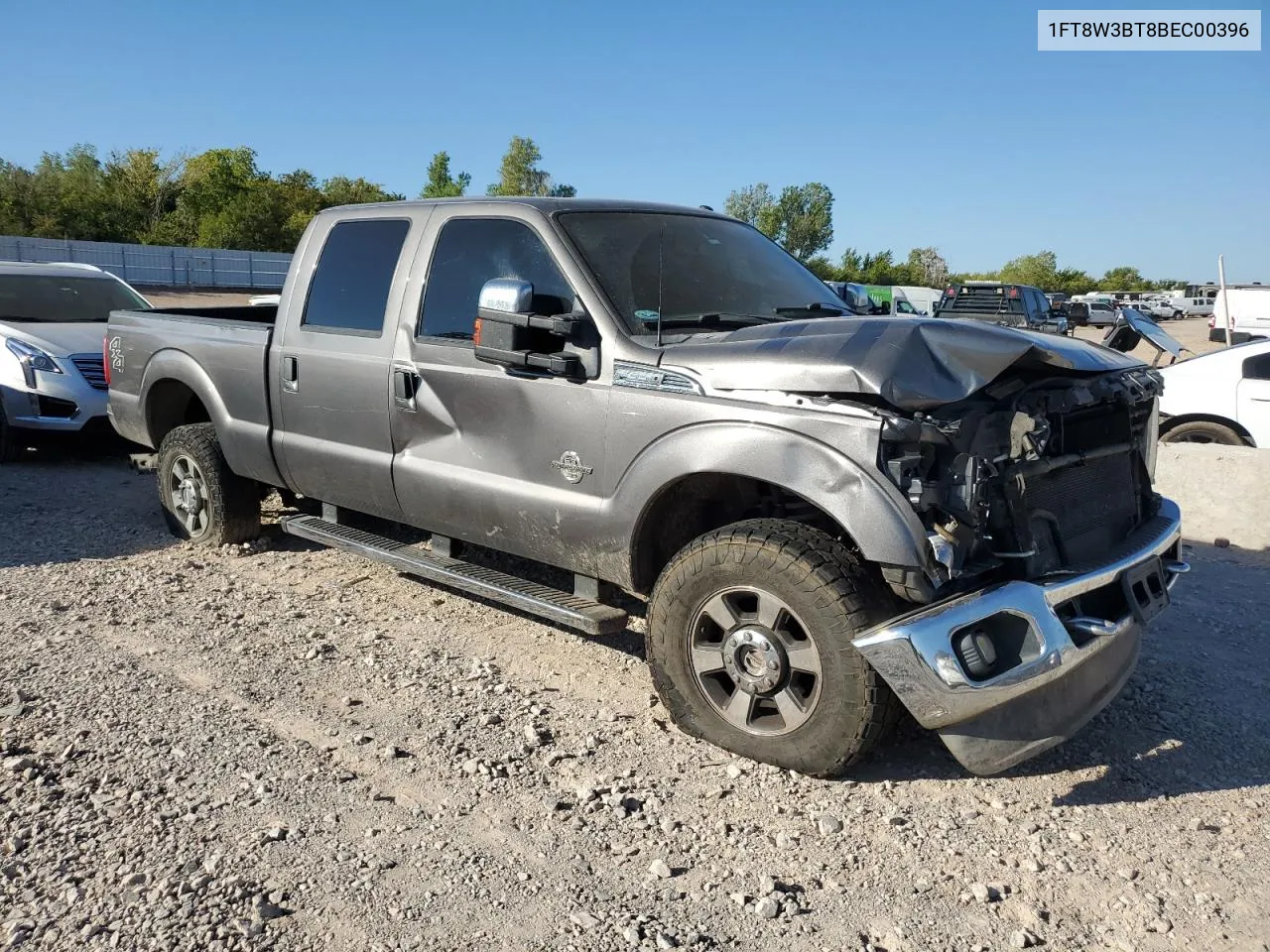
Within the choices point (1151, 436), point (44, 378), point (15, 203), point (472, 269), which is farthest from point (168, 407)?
point (15, 203)

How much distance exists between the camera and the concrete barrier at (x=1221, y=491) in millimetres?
7180

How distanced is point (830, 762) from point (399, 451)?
2462 millimetres

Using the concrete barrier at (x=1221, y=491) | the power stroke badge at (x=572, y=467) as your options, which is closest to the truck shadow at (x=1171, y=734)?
the power stroke badge at (x=572, y=467)

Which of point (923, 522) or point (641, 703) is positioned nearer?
point (923, 522)

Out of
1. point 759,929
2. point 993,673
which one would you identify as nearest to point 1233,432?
point 993,673

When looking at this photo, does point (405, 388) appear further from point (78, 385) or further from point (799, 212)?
point (799, 212)

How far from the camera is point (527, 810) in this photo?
337 cm

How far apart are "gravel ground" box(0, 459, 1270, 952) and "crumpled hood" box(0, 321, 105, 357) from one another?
447 centimetres

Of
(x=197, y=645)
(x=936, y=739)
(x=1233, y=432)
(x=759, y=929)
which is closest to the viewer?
(x=759, y=929)

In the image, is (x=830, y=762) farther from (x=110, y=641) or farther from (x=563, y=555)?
(x=110, y=641)

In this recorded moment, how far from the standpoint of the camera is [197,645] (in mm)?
4734

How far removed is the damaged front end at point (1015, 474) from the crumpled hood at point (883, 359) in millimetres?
98

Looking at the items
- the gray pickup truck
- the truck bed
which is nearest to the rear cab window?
the gray pickup truck

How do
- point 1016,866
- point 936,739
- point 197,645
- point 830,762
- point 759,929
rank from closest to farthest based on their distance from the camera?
point 759,929, point 1016,866, point 830,762, point 936,739, point 197,645
